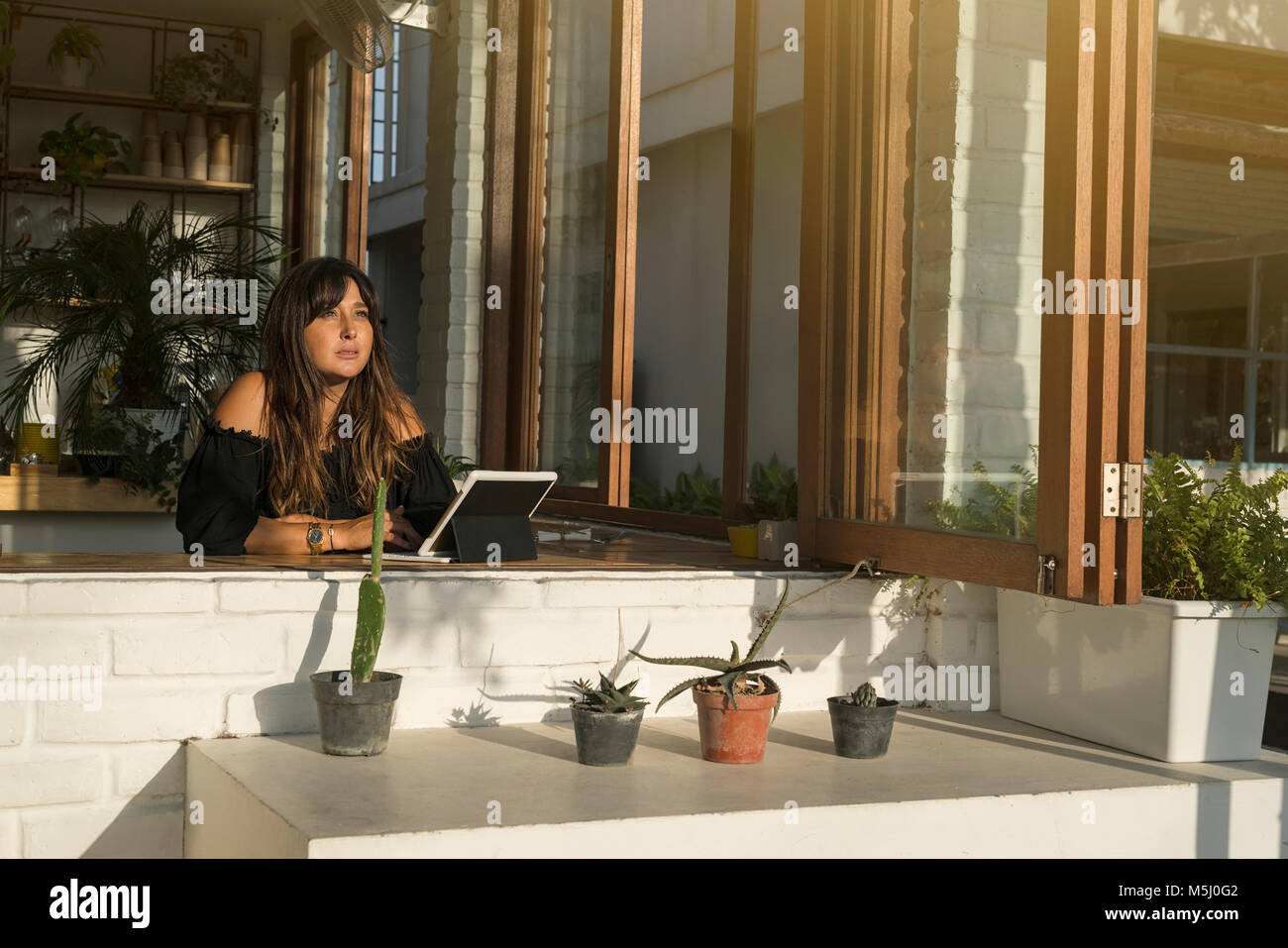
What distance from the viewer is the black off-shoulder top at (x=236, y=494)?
289 centimetres

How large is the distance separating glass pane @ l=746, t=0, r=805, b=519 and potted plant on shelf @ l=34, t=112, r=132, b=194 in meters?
3.86

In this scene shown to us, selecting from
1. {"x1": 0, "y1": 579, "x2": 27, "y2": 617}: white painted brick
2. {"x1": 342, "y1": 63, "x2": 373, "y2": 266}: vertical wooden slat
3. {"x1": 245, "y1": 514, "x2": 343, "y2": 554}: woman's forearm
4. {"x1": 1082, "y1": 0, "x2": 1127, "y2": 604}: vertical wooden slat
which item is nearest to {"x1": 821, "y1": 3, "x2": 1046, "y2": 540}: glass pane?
{"x1": 1082, "y1": 0, "x2": 1127, "y2": 604}: vertical wooden slat

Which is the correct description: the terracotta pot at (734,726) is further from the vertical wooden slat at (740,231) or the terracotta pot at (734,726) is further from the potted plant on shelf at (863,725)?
the vertical wooden slat at (740,231)

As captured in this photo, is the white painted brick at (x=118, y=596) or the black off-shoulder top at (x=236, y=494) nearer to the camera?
the white painted brick at (x=118, y=596)

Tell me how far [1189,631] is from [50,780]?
6.49 feet

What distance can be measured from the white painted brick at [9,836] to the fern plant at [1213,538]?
2036mm

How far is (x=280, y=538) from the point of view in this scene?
9.66ft

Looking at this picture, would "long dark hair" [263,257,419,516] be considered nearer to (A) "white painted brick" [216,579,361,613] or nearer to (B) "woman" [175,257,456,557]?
(B) "woman" [175,257,456,557]

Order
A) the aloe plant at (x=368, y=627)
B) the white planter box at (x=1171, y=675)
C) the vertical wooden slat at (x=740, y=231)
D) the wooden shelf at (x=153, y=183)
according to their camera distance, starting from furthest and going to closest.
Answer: the wooden shelf at (x=153, y=183) < the vertical wooden slat at (x=740, y=231) < the white planter box at (x=1171, y=675) < the aloe plant at (x=368, y=627)

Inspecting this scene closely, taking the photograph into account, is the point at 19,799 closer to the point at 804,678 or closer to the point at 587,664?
the point at 587,664

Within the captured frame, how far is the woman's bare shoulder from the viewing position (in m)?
2.98

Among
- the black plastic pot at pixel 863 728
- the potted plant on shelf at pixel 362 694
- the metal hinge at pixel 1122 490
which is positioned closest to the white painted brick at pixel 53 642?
the potted plant on shelf at pixel 362 694

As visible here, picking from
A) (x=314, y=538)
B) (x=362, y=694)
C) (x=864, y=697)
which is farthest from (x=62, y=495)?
(x=864, y=697)

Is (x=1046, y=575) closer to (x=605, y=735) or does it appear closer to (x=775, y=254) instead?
(x=605, y=735)
